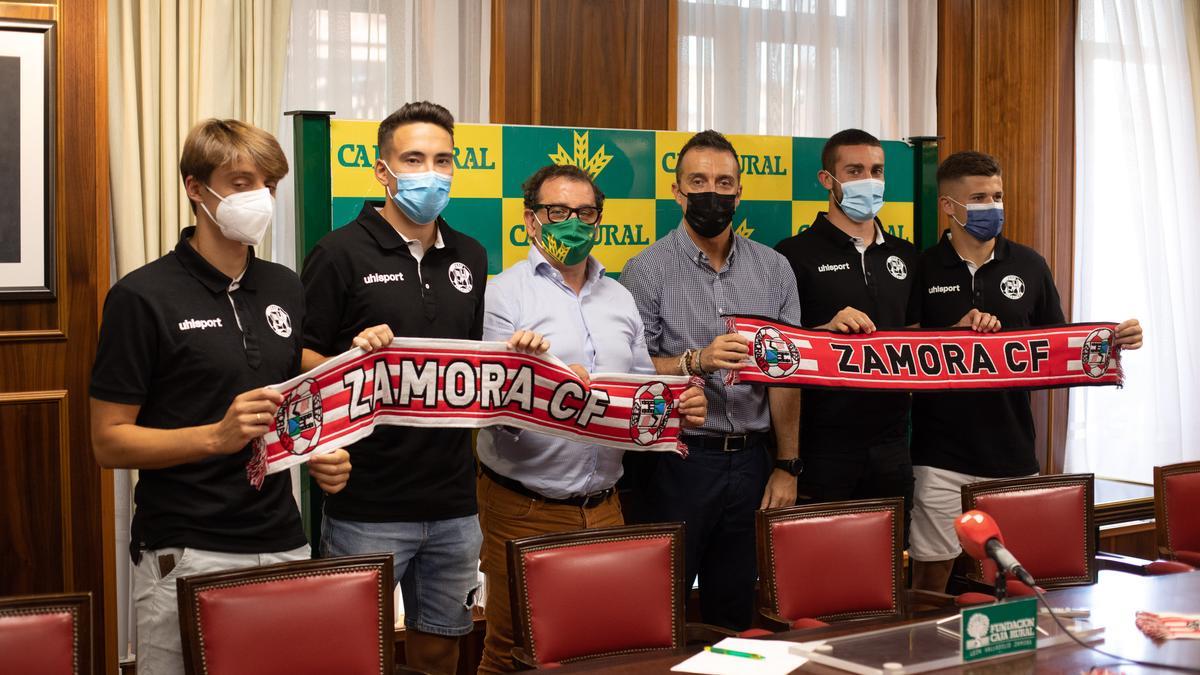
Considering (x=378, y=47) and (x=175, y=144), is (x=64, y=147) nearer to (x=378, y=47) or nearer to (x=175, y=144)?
(x=175, y=144)

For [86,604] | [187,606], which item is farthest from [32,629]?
[187,606]

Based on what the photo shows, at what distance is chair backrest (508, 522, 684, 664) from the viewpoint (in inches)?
104

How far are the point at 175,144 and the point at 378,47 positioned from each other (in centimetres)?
92

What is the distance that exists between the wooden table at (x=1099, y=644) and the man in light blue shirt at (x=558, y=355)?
0.88 m

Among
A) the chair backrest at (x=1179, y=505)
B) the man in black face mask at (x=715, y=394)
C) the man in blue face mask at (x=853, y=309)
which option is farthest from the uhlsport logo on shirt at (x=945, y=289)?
the chair backrest at (x=1179, y=505)

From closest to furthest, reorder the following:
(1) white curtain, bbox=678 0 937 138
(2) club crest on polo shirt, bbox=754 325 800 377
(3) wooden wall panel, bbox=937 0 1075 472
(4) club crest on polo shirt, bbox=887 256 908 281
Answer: (2) club crest on polo shirt, bbox=754 325 800 377, (4) club crest on polo shirt, bbox=887 256 908 281, (1) white curtain, bbox=678 0 937 138, (3) wooden wall panel, bbox=937 0 1075 472

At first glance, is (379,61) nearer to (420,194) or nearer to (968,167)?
(420,194)

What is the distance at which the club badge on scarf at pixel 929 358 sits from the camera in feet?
11.7

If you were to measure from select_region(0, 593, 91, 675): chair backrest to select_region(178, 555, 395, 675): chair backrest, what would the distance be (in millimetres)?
185

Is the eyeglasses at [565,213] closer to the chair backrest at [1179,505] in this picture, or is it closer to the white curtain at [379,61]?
the white curtain at [379,61]

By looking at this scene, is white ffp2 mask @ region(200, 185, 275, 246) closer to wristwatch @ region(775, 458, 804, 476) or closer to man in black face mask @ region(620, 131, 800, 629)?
man in black face mask @ region(620, 131, 800, 629)

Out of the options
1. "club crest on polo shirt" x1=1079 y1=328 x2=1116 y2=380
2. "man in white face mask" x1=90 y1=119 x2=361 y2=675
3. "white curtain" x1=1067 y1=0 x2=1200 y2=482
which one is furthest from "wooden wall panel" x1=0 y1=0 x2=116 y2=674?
"white curtain" x1=1067 y1=0 x2=1200 y2=482

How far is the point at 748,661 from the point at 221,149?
5.22 ft

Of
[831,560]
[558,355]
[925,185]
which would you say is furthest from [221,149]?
[925,185]
